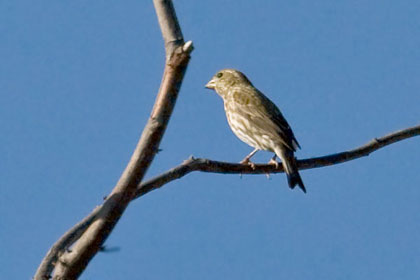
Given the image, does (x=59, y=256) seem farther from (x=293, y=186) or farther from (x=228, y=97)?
(x=228, y=97)

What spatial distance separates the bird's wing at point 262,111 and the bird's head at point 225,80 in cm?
19

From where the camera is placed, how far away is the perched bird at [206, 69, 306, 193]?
8.86 m

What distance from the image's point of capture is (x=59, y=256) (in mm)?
4574

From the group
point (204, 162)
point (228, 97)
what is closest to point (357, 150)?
point (204, 162)

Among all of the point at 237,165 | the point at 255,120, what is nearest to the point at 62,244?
the point at 237,165

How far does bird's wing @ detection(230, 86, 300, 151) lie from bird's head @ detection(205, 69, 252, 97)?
0.19 meters

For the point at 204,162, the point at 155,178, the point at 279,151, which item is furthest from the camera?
the point at 279,151

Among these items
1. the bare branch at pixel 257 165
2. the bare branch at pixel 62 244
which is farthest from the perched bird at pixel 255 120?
the bare branch at pixel 62 244

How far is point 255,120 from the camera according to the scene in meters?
9.80

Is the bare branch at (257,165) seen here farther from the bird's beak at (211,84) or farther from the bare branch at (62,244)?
the bird's beak at (211,84)

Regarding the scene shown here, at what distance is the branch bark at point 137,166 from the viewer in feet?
14.7

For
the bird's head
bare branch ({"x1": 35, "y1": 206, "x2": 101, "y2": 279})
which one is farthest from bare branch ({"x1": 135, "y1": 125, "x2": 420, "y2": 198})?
the bird's head

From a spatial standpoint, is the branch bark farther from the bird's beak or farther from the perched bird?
the bird's beak

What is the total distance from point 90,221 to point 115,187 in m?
0.25
